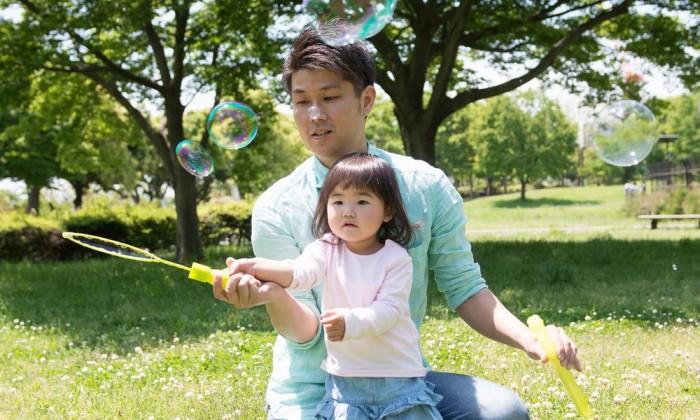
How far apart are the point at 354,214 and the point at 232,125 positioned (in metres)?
2.08

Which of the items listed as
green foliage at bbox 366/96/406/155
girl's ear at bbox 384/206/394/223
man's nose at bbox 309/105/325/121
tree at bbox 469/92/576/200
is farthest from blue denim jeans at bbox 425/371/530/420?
green foliage at bbox 366/96/406/155

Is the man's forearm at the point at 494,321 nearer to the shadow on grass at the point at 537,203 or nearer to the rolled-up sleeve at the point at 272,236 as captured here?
the rolled-up sleeve at the point at 272,236

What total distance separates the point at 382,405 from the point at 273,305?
1.54 feet

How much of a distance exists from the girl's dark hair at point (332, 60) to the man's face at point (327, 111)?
22mm

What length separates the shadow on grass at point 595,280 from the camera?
7664mm

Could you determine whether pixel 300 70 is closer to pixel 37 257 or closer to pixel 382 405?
pixel 382 405

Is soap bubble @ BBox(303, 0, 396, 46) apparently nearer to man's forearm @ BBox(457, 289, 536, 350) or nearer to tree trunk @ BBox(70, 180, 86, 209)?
man's forearm @ BBox(457, 289, 536, 350)

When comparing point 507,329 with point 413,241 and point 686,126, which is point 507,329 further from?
point 686,126

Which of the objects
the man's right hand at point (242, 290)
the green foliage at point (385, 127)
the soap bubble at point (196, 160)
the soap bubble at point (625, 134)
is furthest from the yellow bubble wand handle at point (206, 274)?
the green foliage at point (385, 127)

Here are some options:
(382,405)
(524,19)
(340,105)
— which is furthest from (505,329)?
(524,19)

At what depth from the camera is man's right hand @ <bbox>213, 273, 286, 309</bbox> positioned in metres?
2.09

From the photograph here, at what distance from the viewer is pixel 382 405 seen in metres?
2.34

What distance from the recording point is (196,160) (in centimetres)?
459

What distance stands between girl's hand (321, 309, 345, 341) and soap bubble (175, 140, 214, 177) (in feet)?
8.30
